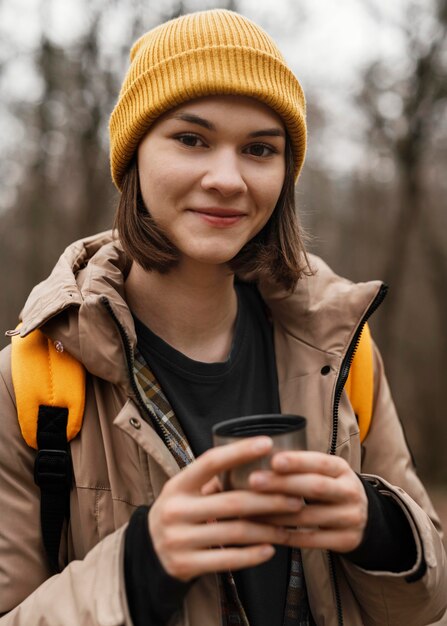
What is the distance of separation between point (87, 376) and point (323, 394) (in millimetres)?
789

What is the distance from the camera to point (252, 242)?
2.25 m

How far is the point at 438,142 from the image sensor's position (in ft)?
29.0

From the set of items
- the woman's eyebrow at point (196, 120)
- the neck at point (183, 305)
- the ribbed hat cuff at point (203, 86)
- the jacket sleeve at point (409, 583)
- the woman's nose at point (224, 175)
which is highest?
the ribbed hat cuff at point (203, 86)

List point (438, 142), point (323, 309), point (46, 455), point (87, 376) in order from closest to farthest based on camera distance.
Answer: point (46, 455) < point (87, 376) < point (323, 309) < point (438, 142)

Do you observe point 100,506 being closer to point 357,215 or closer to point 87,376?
point 87,376

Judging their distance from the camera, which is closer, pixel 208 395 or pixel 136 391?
pixel 136 391

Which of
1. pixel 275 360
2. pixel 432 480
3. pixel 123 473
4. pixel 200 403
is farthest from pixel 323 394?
pixel 432 480

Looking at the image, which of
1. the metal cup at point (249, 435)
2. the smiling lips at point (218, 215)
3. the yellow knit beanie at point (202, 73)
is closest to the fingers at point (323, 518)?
the metal cup at point (249, 435)

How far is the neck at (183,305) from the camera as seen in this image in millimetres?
2053

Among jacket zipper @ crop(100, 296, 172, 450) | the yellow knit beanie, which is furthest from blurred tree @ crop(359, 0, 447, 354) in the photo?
jacket zipper @ crop(100, 296, 172, 450)

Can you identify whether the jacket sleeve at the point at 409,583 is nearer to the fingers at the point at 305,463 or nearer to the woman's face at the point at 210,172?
the fingers at the point at 305,463

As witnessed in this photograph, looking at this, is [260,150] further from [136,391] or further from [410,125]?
[410,125]

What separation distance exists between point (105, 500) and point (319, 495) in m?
0.67

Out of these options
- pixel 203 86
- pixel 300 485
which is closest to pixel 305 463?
pixel 300 485
